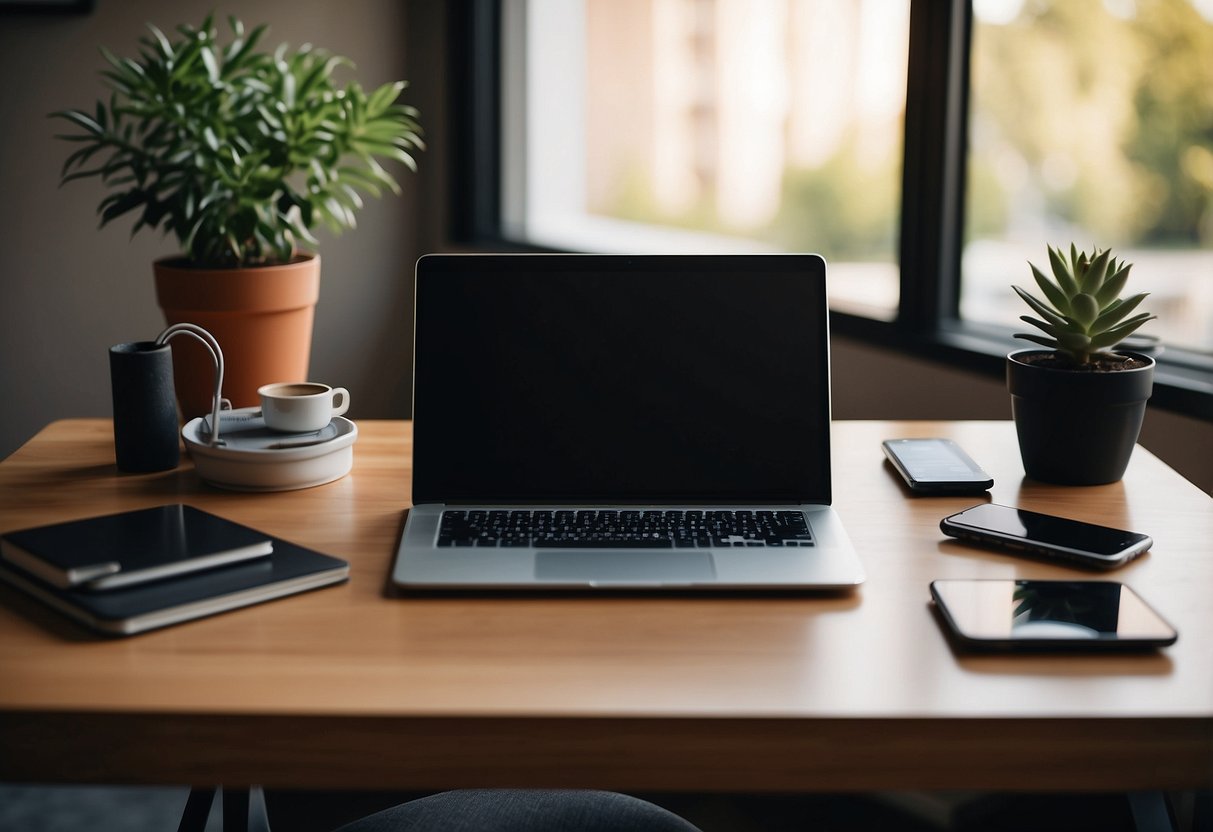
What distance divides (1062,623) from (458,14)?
8.30ft

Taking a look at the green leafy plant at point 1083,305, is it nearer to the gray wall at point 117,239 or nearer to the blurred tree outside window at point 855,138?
the blurred tree outside window at point 855,138

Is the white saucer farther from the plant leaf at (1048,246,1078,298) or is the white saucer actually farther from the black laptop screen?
the plant leaf at (1048,246,1078,298)

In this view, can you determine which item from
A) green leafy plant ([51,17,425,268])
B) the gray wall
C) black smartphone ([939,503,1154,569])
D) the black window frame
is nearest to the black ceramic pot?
black smartphone ([939,503,1154,569])

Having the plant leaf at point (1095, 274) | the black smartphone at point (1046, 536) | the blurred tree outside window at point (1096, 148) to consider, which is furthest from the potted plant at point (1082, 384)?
the blurred tree outside window at point (1096, 148)

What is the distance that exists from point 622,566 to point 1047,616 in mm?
331

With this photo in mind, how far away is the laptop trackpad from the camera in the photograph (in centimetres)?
93

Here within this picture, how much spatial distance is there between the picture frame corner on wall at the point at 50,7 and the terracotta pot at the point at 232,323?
4.96ft

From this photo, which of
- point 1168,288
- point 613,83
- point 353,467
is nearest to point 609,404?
point 353,467

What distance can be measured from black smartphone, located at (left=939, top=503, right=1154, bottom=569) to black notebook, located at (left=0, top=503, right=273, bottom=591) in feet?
2.04

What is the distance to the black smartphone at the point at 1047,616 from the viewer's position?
819 mm

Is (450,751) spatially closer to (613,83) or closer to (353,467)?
(353,467)

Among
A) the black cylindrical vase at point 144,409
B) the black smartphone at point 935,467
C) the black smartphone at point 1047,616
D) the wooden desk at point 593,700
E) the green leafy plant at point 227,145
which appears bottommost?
the wooden desk at point 593,700

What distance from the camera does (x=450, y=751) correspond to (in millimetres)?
745

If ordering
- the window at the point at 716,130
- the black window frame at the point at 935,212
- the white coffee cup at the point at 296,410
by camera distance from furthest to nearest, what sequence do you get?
the window at the point at 716,130, the black window frame at the point at 935,212, the white coffee cup at the point at 296,410
